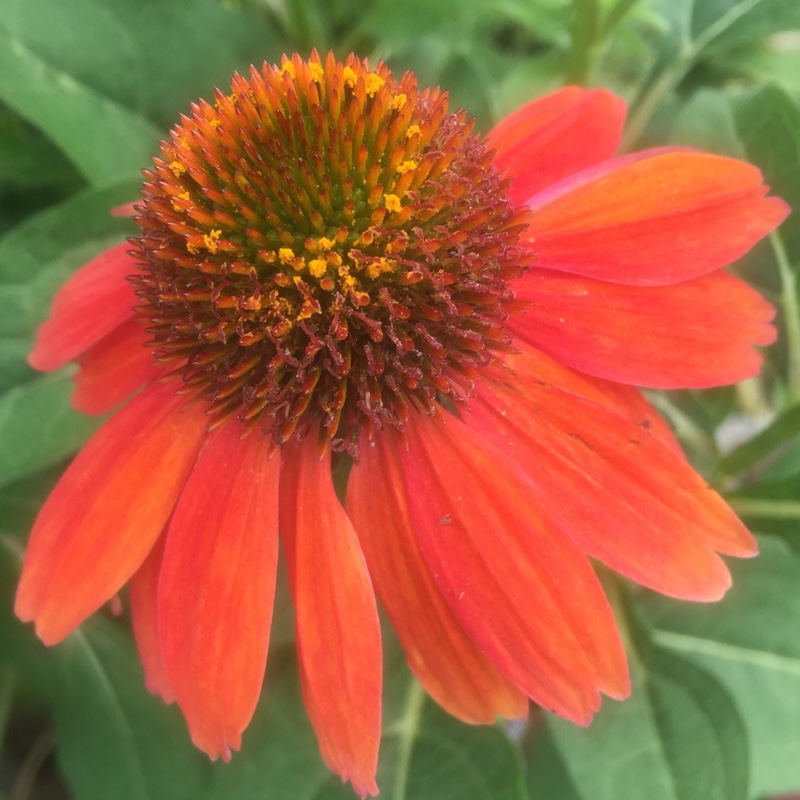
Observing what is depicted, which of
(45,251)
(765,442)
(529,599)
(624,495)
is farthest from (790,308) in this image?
(45,251)

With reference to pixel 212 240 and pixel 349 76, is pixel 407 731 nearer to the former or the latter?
pixel 212 240

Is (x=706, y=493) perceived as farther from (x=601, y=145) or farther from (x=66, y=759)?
(x=66, y=759)

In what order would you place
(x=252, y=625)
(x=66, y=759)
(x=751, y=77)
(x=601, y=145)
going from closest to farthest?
(x=252, y=625) < (x=601, y=145) < (x=66, y=759) < (x=751, y=77)

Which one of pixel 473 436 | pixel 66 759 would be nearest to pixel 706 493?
pixel 473 436

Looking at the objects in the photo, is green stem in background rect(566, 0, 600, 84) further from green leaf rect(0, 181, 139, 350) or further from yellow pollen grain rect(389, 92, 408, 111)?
green leaf rect(0, 181, 139, 350)

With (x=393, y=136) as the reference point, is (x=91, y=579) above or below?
below

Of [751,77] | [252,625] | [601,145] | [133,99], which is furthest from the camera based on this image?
[751,77]
